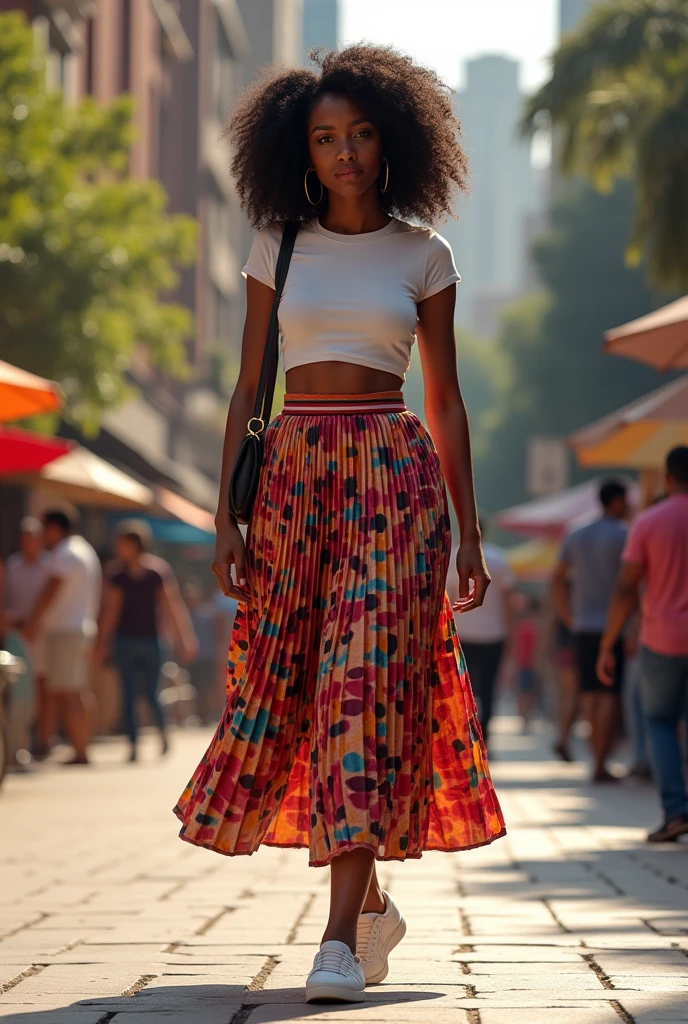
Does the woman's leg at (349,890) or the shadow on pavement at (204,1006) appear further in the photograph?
the woman's leg at (349,890)

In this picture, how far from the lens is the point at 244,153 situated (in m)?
5.24

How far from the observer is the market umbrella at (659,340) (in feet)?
33.9

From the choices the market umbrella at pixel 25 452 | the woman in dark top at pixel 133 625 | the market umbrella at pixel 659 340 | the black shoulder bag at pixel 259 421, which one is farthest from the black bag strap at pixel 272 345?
the woman in dark top at pixel 133 625

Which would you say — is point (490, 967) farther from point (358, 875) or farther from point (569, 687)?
point (569, 687)

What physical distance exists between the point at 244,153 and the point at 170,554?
31.9 m

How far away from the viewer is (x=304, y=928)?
5.77m

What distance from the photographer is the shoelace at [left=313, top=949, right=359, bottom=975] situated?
4352 mm

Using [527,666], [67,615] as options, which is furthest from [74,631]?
[527,666]

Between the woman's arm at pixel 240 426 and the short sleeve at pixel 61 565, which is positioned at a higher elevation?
the short sleeve at pixel 61 565

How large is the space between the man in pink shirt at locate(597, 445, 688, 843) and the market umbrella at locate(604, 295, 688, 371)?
112 centimetres

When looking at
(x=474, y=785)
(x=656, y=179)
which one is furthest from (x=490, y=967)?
(x=656, y=179)

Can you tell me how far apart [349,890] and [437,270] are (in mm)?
1570

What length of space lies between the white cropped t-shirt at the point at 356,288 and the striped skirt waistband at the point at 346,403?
0.07 meters

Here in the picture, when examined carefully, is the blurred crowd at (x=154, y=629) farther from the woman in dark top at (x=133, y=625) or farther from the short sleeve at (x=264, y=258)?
the short sleeve at (x=264, y=258)
